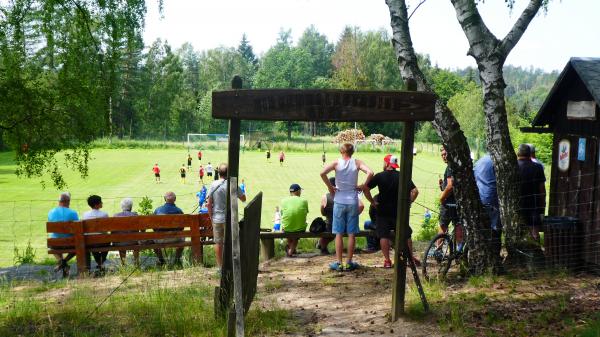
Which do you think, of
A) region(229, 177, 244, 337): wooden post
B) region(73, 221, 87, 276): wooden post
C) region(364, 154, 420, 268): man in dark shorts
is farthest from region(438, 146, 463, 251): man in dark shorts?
region(73, 221, 87, 276): wooden post

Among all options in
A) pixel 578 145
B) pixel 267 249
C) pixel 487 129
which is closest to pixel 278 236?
pixel 267 249

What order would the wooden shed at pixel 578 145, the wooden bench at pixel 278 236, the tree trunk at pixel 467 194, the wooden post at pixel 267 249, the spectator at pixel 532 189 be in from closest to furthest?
1. the tree trunk at pixel 467 194
2. the wooden shed at pixel 578 145
3. the spectator at pixel 532 189
4. the wooden bench at pixel 278 236
5. the wooden post at pixel 267 249

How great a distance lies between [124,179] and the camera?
130 feet

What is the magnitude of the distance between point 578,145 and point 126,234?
6387mm

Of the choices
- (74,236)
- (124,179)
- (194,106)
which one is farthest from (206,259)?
(194,106)

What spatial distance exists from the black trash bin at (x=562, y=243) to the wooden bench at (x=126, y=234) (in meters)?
4.81

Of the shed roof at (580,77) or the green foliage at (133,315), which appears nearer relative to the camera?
the green foliage at (133,315)

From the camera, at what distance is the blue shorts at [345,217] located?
835cm

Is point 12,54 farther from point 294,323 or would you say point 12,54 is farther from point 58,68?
point 294,323

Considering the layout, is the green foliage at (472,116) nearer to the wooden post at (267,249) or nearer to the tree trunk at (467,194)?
the wooden post at (267,249)

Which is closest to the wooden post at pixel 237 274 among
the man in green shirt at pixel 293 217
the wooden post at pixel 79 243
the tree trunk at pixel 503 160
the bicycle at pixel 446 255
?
the bicycle at pixel 446 255

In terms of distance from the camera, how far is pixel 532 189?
9.00 metres

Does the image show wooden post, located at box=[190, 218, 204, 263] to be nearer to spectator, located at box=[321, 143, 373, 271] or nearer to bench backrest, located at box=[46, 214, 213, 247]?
bench backrest, located at box=[46, 214, 213, 247]

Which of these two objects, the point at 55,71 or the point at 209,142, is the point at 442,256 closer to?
the point at 55,71
